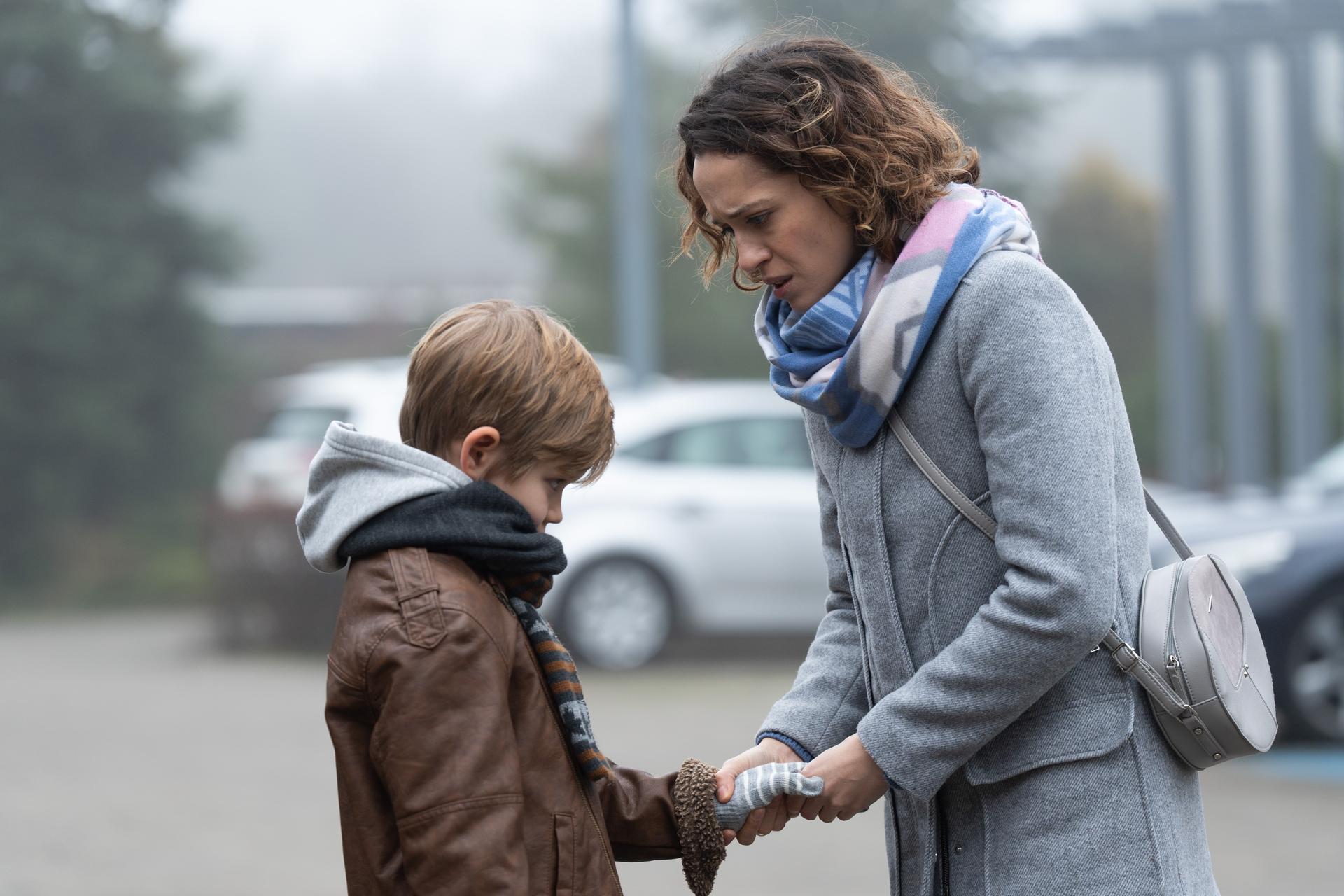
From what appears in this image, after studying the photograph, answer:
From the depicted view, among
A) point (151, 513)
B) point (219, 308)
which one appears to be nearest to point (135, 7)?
point (219, 308)

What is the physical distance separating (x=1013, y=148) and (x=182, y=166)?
8556 mm

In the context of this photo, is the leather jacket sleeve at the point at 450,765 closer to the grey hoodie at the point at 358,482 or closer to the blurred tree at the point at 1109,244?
the grey hoodie at the point at 358,482

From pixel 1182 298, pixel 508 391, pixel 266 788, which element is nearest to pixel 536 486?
pixel 508 391

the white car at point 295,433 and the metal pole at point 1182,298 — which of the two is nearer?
the white car at point 295,433

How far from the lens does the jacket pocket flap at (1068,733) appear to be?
192 centimetres

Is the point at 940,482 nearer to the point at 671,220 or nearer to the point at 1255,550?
the point at 1255,550

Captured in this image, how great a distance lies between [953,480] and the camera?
1951 millimetres

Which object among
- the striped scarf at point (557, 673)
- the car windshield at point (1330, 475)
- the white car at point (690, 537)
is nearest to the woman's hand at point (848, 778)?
the striped scarf at point (557, 673)

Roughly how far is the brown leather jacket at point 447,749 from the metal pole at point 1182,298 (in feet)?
39.0

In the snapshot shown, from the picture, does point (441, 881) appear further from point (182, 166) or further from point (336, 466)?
point (182, 166)

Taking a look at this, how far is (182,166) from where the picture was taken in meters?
14.7

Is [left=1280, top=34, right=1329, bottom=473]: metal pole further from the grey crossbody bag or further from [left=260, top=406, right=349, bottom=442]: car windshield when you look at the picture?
the grey crossbody bag

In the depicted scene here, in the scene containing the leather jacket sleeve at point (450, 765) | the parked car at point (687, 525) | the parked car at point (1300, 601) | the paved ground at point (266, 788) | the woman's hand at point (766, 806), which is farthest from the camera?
the parked car at point (687, 525)

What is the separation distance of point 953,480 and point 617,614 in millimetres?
7582
